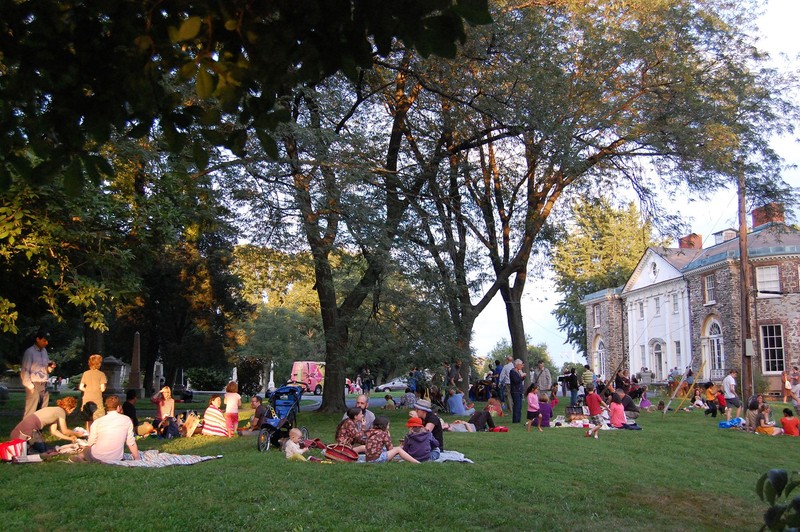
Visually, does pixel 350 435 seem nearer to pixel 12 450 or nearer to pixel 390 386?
pixel 12 450

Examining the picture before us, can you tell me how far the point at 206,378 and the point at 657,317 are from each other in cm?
2706

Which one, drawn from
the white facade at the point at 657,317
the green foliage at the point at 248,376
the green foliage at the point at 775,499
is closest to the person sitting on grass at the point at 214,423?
the green foliage at the point at 775,499

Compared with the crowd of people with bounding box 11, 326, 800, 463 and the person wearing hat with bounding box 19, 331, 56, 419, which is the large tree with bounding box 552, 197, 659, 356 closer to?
the crowd of people with bounding box 11, 326, 800, 463

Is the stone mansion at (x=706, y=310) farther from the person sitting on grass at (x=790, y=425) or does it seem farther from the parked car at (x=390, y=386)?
the parked car at (x=390, y=386)

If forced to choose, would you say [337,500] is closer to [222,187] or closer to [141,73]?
[141,73]

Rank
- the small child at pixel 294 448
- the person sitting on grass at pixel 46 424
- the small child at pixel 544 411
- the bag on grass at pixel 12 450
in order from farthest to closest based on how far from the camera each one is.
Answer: the small child at pixel 544 411 < the small child at pixel 294 448 < the person sitting on grass at pixel 46 424 < the bag on grass at pixel 12 450

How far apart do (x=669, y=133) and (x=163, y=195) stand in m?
13.0

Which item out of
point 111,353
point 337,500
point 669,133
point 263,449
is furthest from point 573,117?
point 111,353

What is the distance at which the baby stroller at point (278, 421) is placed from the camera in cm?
1212

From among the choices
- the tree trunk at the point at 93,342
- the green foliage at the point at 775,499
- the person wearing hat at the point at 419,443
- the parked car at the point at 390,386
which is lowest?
the parked car at the point at 390,386

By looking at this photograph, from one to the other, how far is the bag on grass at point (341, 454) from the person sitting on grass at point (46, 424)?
12.9 feet

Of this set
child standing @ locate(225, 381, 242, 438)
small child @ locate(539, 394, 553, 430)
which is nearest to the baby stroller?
child standing @ locate(225, 381, 242, 438)

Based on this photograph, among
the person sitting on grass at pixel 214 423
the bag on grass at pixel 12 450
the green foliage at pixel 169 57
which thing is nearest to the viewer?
the green foliage at pixel 169 57

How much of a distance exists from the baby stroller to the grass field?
0.32 m
